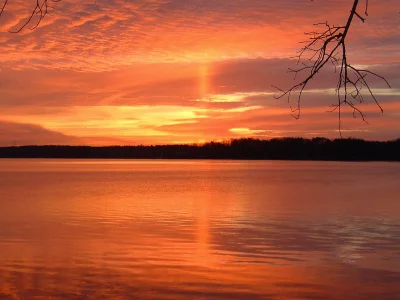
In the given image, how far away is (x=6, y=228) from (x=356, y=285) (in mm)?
10162

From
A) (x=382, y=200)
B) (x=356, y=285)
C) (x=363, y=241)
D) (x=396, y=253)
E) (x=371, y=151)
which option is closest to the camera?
(x=356, y=285)

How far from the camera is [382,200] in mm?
26875

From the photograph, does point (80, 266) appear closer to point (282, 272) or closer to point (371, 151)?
point (282, 272)

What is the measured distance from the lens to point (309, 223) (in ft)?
59.6

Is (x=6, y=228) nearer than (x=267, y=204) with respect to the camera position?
Yes

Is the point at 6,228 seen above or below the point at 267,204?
above

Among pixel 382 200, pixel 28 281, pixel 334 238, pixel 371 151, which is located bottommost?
pixel 371 151

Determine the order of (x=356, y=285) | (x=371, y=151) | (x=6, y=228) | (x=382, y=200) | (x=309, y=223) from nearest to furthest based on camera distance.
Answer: (x=356, y=285)
(x=6, y=228)
(x=309, y=223)
(x=382, y=200)
(x=371, y=151)

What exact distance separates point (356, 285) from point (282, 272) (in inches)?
50.8

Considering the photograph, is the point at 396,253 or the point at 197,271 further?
the point at 396,253

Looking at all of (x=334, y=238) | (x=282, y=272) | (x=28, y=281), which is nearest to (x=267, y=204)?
(x=334, y=238)

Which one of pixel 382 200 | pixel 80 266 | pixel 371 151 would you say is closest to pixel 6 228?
pixel 80 266

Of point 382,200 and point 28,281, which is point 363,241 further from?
point 382,200

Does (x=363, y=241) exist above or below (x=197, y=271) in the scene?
below
